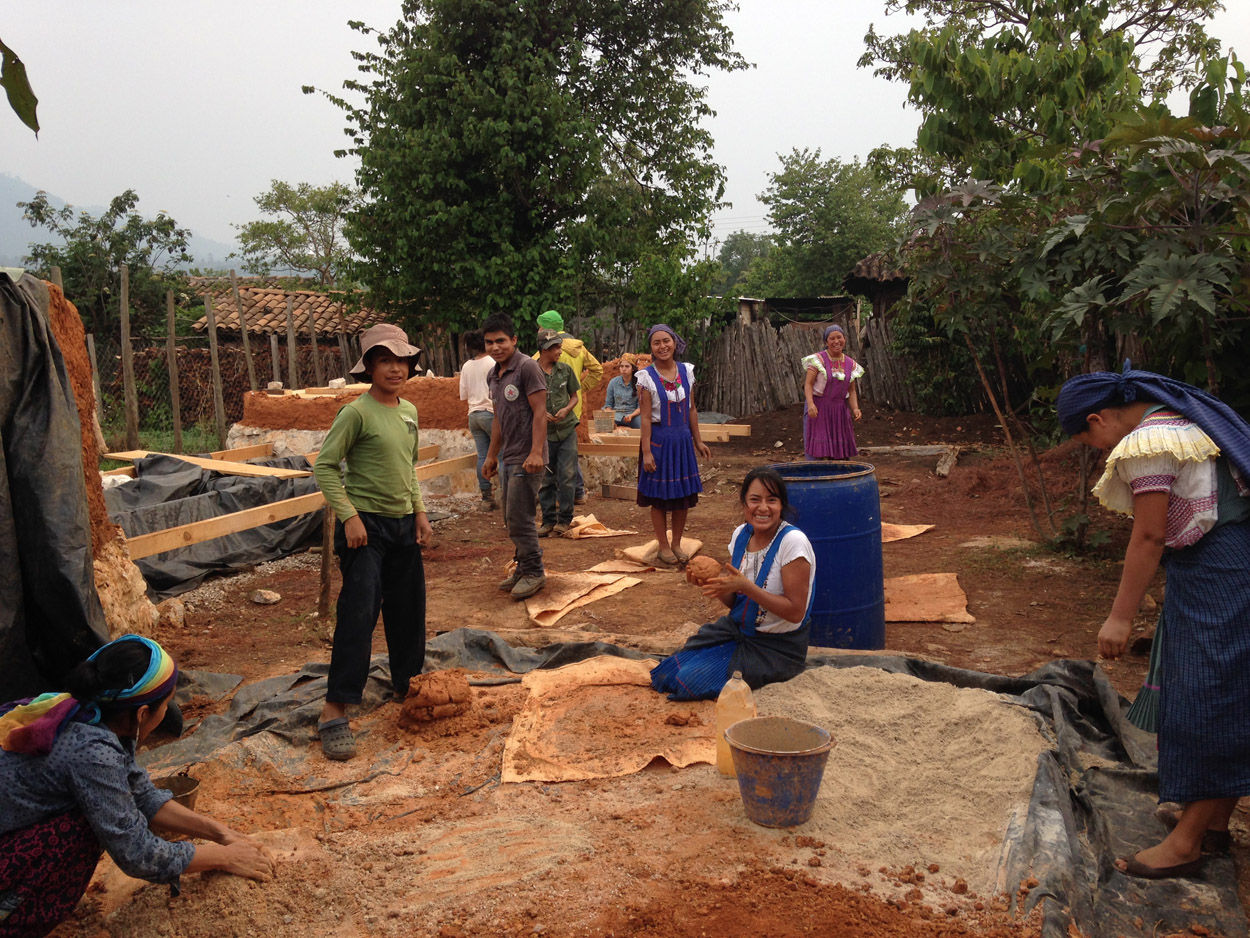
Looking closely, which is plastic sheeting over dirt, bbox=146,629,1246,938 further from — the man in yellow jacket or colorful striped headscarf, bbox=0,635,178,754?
the man in yellow jacket

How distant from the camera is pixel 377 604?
12.7ft

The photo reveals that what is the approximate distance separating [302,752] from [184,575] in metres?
3.68

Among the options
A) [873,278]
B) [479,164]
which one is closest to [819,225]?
[873,278]

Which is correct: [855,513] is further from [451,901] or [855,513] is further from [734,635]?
[451,901]

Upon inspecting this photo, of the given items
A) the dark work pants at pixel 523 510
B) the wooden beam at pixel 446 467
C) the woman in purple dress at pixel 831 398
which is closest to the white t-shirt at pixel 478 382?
the wooden beam at pixel 446 467

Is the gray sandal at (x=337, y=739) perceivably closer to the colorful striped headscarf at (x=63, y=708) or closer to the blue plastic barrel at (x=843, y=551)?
the colorful striped headscarf at (x=63, y=708)

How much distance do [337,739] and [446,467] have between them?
207 inches

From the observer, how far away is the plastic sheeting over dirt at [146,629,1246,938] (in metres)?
2.52

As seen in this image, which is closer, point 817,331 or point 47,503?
point 47,503

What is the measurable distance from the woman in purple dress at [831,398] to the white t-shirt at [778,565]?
441 centimetres

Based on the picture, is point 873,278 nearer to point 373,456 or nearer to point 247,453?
point 247,453

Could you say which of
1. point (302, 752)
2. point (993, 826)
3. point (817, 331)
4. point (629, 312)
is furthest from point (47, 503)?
point (817, 331)

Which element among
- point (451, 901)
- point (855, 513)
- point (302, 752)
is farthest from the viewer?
point (855, 513)

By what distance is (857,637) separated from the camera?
15.3 ft
